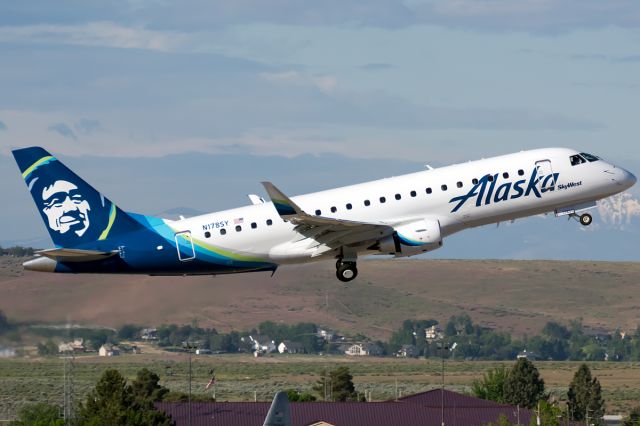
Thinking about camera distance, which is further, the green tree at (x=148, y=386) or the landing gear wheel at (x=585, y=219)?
the green tree at (x=148, y=386)

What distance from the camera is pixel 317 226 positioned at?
62.0 m

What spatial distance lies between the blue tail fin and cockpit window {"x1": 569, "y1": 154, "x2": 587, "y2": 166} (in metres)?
20.9

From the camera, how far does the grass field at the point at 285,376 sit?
13130cm

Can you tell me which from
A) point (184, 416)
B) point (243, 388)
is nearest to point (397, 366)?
point (243, 388)

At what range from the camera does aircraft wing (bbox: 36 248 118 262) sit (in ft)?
206

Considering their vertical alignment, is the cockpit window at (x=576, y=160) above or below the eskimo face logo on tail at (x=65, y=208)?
above

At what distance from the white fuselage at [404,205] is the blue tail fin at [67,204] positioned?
3.09 metres

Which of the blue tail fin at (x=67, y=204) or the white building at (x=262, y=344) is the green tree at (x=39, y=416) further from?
the blue tail fin at (x=67, y=204)

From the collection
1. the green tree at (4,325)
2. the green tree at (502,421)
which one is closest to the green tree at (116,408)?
the green tree at (502,421)

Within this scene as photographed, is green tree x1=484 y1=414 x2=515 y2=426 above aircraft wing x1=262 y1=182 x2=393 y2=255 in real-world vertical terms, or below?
below

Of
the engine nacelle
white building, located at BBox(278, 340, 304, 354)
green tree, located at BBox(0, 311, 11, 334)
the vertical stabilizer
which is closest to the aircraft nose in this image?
the engine nacelle

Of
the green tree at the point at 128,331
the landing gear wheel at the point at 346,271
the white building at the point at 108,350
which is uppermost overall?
the landing gear wheel at the point at 346,271

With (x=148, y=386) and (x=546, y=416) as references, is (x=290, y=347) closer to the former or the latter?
(x=148, y=386)

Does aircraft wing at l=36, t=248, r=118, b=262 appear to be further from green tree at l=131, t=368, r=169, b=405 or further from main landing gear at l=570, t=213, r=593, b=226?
green tree at l=131, t=368, r=169, b=405
